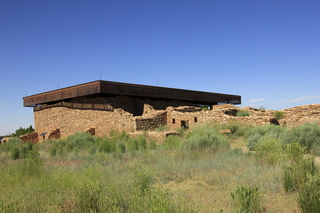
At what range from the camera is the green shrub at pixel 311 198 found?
13.3 ft

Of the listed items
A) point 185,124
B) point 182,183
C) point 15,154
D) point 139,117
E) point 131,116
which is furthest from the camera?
point 185,124

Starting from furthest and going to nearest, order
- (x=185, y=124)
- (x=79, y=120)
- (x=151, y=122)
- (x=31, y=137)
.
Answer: (x=31, y=137) < (x=79, y=120) < (x=185, y=124) < (x=151, y=122)

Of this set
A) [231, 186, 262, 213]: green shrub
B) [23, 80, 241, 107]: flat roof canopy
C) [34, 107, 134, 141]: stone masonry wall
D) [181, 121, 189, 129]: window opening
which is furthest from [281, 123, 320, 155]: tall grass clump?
[23, 80, 241, 107]: flat roof canopy

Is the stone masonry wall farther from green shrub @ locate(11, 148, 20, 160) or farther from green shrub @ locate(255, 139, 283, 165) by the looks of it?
green shrub @ locate(255, 139, 283, 165)

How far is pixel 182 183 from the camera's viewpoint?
625cm

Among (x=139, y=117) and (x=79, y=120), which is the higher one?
(x=139, y=117)

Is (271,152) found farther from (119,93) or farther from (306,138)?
(119,93)

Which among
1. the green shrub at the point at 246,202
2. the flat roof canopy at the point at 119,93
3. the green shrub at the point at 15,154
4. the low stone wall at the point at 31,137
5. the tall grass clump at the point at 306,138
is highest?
the flat roof canopy at the point at 119,93

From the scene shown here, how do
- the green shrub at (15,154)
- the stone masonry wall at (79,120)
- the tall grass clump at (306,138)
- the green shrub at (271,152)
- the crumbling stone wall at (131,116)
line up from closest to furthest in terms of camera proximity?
the green shrub at (271,152), the tall grass clump at (306,138), the green shrub at (15,154), the crumbling stone wall at (131,116), the stone masonry wall at (79,120)

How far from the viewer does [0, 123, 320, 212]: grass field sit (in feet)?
13.7

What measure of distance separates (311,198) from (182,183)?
274 centimetres

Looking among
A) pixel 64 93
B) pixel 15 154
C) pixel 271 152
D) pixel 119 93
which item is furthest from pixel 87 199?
pixel 64 93

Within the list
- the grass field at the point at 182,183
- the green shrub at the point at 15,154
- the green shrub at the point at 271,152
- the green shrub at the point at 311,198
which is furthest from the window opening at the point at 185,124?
the green shrub at the point at 311,198

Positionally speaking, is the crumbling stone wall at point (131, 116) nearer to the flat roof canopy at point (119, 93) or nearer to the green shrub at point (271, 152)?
the flat roof canopy at point (119, 93)
